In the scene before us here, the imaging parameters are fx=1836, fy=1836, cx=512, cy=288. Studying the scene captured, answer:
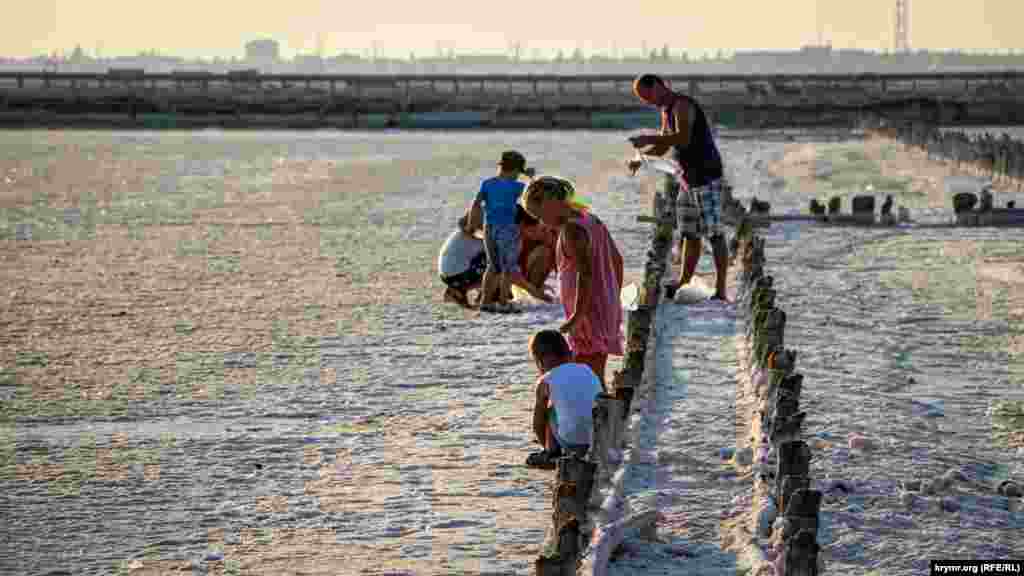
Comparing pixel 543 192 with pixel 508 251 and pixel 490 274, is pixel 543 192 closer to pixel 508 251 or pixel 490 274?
pixel 508 251

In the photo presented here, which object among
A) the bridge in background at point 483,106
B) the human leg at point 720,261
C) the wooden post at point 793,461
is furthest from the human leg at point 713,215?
the bridge in background at point 483,106

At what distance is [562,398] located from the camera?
26.0 feet

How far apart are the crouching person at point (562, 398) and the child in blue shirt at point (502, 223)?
4639mm

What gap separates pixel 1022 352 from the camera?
38.3 ft

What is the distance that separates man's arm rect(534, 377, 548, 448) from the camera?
316 inches

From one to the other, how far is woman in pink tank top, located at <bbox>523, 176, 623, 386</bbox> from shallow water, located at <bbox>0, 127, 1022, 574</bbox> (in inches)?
25.6

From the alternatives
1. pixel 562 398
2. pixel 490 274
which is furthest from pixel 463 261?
pixel 562 398

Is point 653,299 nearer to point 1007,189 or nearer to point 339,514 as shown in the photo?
point 339,514

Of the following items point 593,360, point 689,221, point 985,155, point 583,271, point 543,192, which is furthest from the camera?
point 985,155

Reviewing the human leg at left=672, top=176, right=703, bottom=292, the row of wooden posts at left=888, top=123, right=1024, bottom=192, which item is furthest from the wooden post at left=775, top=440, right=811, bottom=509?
the row of wooden posts at left=888, top=123, right=1024, bottom=192

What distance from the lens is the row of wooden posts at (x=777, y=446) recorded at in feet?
19.7

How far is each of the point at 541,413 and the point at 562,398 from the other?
249 millimetres

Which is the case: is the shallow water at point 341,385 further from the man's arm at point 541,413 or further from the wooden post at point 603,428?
the wooden post at point 603,428

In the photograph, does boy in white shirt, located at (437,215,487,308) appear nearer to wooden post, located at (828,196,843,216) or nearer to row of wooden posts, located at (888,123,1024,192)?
wooden post, located at (828,196,843,216)
